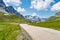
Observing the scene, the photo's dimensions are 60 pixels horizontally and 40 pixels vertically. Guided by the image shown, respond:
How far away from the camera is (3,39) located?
3572cm
